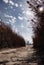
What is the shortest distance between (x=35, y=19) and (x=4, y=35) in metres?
6.14

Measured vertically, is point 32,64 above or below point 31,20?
below

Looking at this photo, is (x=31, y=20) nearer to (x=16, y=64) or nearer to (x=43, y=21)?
(x=43, y=21)

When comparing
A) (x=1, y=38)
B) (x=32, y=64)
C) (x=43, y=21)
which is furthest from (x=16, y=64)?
(x=1, y=38)

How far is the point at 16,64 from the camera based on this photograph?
361cm

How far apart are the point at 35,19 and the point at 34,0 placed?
0.71 metres

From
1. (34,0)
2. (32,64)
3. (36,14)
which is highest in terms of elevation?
(34,0)

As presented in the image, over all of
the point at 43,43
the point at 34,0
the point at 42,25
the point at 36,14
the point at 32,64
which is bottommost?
the point at 32,64

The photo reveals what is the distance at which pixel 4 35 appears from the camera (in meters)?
11.5

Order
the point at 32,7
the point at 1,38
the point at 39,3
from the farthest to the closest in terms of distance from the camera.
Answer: the point at 1,38 → the point at 32,7 → the point at 39,3

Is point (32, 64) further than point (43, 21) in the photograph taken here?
No

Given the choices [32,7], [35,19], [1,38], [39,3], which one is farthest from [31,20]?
[1,38]

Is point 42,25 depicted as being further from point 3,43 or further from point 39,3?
point 3,43

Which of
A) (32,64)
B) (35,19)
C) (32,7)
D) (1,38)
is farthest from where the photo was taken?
(1,38)

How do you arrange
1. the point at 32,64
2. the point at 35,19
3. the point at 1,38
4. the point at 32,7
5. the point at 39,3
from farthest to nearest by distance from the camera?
the point at 1,38 → the point at 35,19 → the point at 32,7 → the point at 39,3 → the point at 32,64
